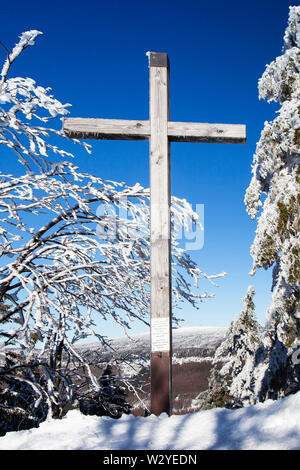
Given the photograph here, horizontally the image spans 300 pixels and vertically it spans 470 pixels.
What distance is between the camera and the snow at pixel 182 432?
3.03m

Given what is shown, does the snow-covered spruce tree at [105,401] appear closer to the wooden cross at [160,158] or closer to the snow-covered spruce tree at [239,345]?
the wooden cross at [160,158]

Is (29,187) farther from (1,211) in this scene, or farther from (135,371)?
(135,371)

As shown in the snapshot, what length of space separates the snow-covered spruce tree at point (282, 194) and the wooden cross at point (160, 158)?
0.79 metres

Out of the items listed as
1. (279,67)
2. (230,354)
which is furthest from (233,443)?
(230,354)

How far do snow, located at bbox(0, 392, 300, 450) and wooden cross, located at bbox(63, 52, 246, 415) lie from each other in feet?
3.54

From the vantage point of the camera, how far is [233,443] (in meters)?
3.02

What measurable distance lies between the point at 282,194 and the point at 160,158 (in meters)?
2.07

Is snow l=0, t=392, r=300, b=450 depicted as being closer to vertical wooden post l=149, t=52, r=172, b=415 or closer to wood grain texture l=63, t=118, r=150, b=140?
vertical wooden post l=149, t=52, r=172, b=415

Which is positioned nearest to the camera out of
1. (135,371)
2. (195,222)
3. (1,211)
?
(1,211)

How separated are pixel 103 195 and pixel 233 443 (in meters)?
5.16

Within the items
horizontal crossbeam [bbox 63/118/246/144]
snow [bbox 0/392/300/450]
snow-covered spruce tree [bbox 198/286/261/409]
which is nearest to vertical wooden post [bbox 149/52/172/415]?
horizontal crossbeam [bbox 63/118/246/144]

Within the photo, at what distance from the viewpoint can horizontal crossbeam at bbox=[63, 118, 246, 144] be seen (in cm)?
557

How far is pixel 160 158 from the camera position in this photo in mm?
5430

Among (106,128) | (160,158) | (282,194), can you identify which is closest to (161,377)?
(160,158)
